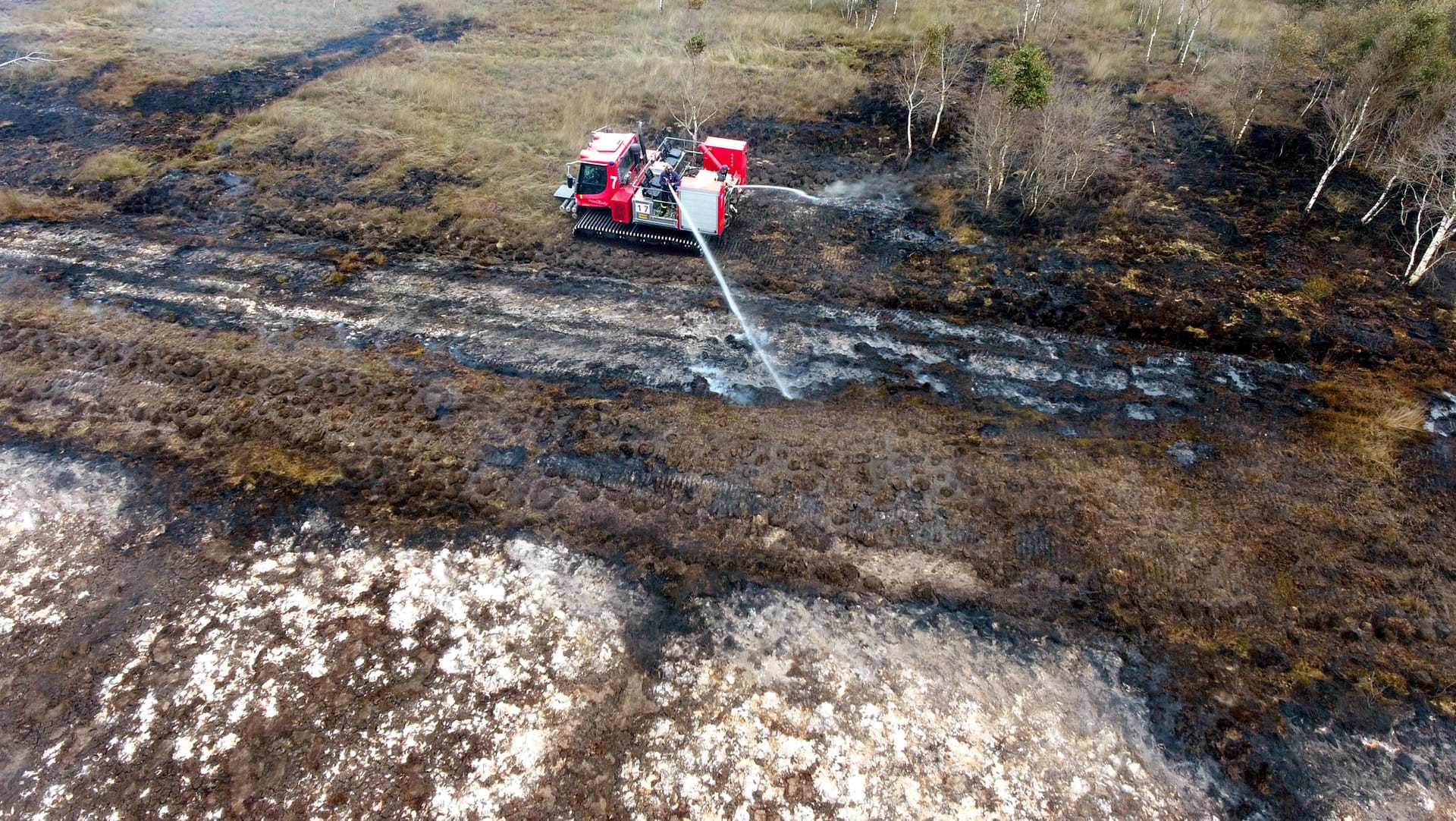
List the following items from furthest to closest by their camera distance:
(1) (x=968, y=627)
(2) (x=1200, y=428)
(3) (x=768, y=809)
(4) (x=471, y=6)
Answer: (4) (x=471, y=6) → (2) (x=1200, y=428) → (1) (x=968, y=627) → (3) (x=768, y=809)

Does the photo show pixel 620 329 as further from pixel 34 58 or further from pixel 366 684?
pixel 34 58

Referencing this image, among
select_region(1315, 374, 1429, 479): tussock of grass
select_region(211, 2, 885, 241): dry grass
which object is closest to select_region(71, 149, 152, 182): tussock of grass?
select_region(211, 2, 885, 241): dry grass

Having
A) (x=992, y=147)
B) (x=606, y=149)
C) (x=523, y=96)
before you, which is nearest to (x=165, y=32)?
(x=523, y=96)

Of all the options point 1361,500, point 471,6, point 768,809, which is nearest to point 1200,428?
point 1361,500

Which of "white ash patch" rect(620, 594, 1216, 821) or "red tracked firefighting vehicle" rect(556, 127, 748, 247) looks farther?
"red tracked firefighting vehicle" rect(556, 127, 748, 247)

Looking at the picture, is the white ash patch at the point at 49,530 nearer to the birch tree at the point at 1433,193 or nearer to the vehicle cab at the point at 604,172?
the vehicle cab at the point at 604,172

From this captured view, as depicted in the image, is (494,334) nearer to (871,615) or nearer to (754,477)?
(754,477)

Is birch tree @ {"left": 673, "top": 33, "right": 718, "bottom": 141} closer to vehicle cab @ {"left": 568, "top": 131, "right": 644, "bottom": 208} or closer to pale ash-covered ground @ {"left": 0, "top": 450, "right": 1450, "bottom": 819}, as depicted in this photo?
vehicle cab @ {"left": 568, "top": 131, "right": 644, "bottom": 208}
